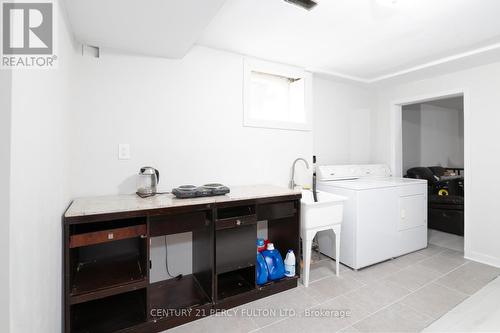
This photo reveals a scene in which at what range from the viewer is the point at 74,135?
5.88 ft

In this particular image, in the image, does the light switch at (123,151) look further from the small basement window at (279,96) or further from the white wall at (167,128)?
the small basement window at (279,96)

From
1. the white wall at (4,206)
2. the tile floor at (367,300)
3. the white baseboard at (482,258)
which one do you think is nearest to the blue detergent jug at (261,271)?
the tile floor at (367,300)

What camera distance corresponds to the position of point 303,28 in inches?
78.5

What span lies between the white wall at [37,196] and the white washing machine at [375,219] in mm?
2372

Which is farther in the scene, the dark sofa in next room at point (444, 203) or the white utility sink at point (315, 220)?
the dark sofa in next room at point (444, 203)

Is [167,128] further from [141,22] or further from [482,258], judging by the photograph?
[482,258]

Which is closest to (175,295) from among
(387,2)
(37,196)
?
Result: (37,196)

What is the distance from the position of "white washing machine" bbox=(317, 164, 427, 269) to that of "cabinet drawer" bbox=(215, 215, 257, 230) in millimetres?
1177

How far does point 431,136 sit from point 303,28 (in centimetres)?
475

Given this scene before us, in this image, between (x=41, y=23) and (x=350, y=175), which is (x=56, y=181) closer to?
(x=41, y=23)

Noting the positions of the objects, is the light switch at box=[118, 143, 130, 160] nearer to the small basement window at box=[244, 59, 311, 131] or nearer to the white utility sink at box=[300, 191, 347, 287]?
the small basement window at box=[244, 59, 311, 131]

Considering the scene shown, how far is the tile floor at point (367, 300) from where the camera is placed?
5.48ft

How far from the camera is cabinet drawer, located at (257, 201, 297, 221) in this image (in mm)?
1983

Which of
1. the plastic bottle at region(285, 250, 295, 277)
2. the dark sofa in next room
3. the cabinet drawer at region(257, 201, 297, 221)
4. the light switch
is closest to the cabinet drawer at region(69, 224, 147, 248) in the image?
the light switch
